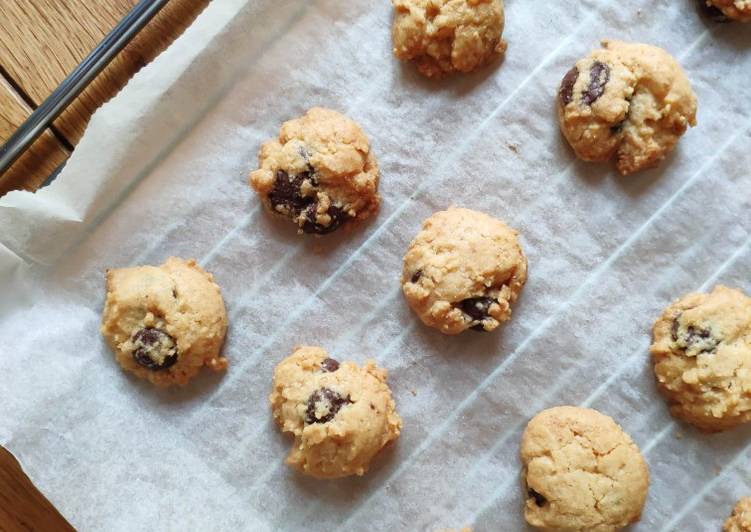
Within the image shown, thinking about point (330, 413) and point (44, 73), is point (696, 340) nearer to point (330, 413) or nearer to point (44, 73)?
point (330, 413)

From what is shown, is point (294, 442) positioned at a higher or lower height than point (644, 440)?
higher

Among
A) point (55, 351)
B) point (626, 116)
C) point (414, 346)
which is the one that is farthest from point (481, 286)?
point (55, 351)

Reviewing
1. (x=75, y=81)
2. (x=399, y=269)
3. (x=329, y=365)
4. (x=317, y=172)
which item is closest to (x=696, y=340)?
(x=399, y=269)

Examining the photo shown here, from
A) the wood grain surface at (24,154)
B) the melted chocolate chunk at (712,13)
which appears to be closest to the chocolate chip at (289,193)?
the wood grain surface at (24,154)

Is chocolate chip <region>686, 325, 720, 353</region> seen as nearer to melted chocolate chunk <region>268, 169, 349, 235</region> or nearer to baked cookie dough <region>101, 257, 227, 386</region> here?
melted chocolate chunk <region>268, 169, 349, 235</region>

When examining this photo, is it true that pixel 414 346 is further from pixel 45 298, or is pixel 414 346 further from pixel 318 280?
pixel 45 298

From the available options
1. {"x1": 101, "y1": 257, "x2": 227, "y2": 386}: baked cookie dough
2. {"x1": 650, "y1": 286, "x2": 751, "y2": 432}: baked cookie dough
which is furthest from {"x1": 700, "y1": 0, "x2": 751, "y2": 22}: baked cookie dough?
{"x1": 101, "y1": 257, "x2": 227, "y2": 386}: baked cookie dough

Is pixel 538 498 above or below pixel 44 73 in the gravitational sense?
below
